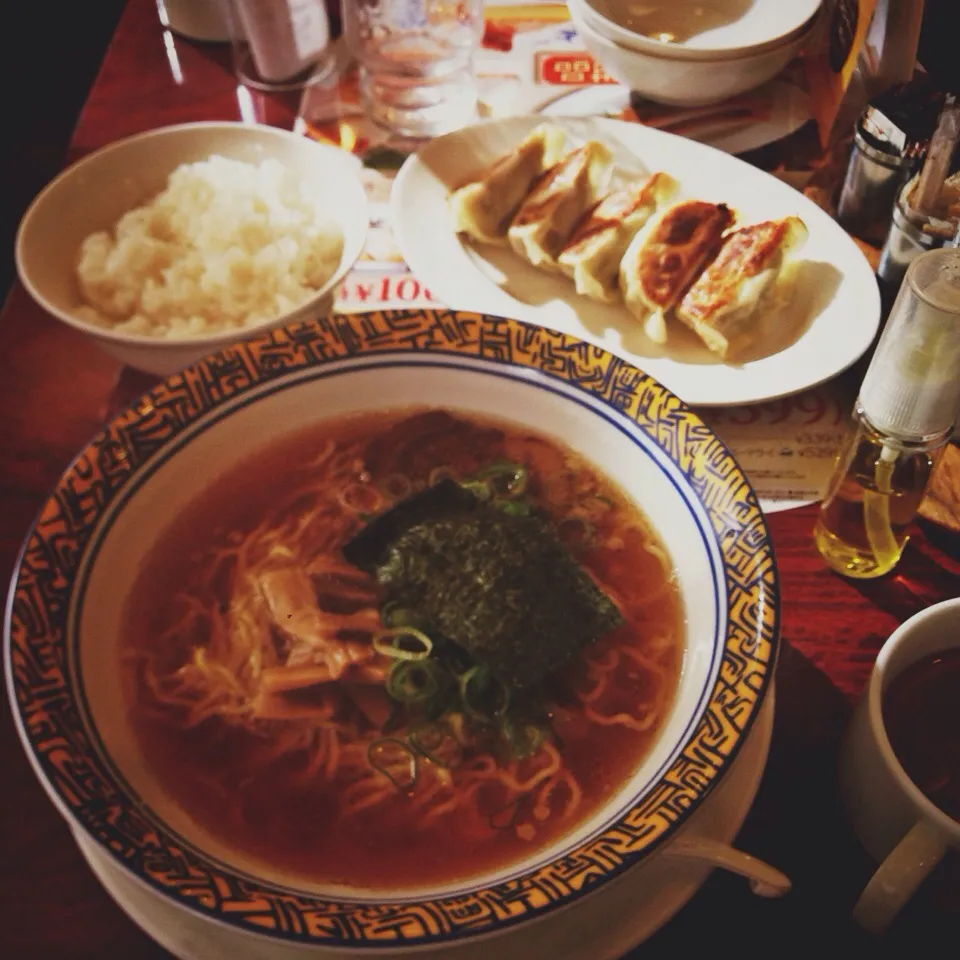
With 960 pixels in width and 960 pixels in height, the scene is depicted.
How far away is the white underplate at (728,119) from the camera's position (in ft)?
6.50

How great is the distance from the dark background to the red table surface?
2.19 m

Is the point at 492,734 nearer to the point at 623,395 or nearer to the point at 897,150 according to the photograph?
the point at 623,395

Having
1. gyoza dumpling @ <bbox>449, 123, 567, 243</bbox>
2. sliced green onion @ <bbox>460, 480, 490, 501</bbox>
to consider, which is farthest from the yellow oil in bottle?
gyoza dumpling @ <bbox>449, 123, 567, 243</bbox>

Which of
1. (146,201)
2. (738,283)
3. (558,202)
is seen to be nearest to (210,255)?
(146,201)

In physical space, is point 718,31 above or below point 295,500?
above

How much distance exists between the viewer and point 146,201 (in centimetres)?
166

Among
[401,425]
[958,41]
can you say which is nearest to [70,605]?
[401,425]

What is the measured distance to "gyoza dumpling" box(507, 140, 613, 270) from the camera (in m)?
1.70

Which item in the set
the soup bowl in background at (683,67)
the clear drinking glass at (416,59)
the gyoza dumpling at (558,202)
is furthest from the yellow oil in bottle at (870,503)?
the clear drinking glass at (416,59)

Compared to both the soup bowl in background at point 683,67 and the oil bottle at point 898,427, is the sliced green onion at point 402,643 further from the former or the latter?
the soup bowl in background at point 683,67

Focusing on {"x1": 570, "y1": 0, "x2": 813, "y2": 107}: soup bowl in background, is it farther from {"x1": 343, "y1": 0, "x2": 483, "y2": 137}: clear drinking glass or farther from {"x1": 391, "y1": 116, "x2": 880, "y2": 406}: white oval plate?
{"x1": 343, "y1": 0, "x2": 483, "y2": 137}: clear drinking glass

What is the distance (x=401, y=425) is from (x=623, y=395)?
1.11ft

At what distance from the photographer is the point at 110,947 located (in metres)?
0.97

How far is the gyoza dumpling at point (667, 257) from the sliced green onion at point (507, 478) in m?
0.45
